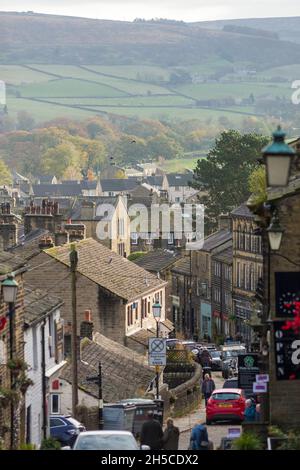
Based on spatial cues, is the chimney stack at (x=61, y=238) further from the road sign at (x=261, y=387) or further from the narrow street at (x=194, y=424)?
the road sign at (x=261, y=387)

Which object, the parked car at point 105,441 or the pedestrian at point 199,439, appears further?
the pedestrian at point 199,439

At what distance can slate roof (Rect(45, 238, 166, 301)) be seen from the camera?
73.1 metres

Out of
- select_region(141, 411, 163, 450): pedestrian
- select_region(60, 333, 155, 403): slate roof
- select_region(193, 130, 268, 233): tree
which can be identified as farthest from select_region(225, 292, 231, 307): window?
select_region(141, 411, 163, 450): pedestrian

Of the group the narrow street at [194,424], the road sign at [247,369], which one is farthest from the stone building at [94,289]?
the road sign at [247,369]

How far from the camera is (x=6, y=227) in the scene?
297 feet

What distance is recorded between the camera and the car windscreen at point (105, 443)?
90.3ft

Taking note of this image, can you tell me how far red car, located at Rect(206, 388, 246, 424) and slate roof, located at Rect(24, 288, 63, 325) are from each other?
565 centimetres

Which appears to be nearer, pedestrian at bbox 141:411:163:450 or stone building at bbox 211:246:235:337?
pedestrian at bbox 141:411:163:450

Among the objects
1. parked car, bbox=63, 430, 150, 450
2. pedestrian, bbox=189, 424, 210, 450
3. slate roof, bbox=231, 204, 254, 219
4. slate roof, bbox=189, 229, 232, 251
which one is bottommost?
slate roof, bbox=189, 229, 232, 251

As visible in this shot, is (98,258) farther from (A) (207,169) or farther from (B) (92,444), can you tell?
(A) (207,169)

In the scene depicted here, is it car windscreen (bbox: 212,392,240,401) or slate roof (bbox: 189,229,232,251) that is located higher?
car windscreen (bbox: 212,392,240,401)

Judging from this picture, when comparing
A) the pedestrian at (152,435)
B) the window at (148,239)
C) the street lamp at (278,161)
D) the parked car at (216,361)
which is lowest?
the window at (148,239)

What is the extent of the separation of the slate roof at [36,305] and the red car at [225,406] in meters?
5.65

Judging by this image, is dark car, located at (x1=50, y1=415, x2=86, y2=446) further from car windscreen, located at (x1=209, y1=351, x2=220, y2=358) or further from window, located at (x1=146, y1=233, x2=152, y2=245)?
window, located at (x1=146, y1=233, x2=152, y2=245)
